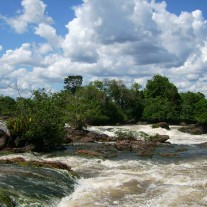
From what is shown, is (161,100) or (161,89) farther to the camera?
(161,89)

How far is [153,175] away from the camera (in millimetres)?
22234

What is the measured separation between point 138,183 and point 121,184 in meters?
1.01

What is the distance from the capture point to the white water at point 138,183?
53.8 feet

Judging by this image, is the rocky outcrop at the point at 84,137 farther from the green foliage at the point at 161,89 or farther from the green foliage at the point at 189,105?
the green foliage at the point at 161,89

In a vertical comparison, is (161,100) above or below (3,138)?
above

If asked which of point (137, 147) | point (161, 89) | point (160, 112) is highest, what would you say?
point (161, 89)

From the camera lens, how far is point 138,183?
65.7ft

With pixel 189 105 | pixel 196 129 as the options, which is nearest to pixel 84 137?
pixel 196 129

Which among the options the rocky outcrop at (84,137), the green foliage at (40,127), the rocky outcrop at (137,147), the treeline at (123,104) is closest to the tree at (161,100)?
the treeline at (123,104)

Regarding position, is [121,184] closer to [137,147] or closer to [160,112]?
[137,147]

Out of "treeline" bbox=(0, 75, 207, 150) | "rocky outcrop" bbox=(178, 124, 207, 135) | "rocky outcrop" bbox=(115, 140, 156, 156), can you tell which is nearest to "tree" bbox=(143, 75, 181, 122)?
"treeline" bbox=(0, 75, 207, 150)

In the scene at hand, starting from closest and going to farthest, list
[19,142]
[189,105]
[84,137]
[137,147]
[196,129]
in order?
1. [19,142]
2. [137,147]
3. [84,137]
4. [196,129]
5. [189,105]

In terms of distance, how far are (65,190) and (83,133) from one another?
93.7 ft

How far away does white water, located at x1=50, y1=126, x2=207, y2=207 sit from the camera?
16.4 meters
